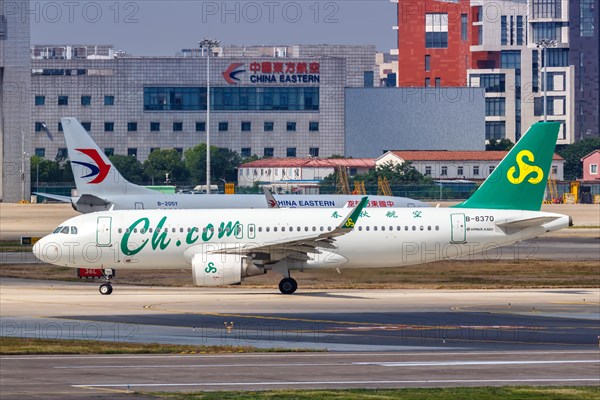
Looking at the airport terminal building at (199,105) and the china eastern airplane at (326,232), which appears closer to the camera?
the china eastern airplane at (326,232)

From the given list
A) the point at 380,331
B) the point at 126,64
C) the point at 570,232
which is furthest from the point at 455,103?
the point at 380,331

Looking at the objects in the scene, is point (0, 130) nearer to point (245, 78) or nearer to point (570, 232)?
point (245, 78)

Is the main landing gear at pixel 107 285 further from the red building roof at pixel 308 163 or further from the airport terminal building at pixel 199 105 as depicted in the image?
the airport terminal building at pixel 199 105

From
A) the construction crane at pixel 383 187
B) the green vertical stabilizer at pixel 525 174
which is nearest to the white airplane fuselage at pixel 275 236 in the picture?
the green vertical stabilizer at pixel 525 174

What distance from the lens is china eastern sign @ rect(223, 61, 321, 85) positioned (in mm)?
165000

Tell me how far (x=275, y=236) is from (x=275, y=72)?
380 ft

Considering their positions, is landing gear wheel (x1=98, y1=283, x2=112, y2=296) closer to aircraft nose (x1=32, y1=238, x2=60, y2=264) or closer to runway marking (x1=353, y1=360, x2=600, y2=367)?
aircraft nose (x1=32, y1=238, x2=60, y2=264)

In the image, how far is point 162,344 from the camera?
115ft

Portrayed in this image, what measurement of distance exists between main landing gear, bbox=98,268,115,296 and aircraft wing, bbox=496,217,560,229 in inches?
672

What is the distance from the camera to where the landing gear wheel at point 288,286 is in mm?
50250

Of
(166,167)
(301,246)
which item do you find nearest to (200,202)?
(301,246)

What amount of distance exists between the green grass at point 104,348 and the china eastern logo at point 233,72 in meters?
131

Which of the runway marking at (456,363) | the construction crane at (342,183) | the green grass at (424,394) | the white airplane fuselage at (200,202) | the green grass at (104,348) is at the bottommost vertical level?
the runway marking at (456,363)

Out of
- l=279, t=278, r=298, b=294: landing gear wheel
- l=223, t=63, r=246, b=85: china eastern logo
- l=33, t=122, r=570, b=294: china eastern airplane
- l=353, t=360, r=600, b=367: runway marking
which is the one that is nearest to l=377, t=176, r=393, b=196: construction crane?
l=223, t=63, r=246, b=85: china eastern logo
